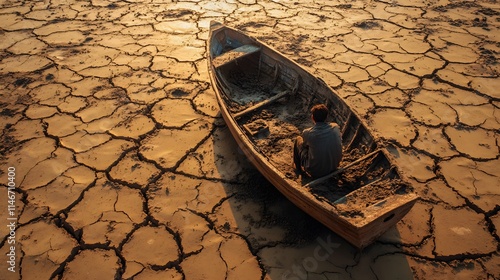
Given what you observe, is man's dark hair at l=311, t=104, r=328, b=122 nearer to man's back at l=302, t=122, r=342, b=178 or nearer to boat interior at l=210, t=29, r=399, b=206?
man's back at l=302, t=122, r=342, b=178

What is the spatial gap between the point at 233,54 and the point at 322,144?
2.23 meters

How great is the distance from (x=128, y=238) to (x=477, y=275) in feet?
9.71

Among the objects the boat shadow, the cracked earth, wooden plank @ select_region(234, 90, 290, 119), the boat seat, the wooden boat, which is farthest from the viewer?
the boat seat

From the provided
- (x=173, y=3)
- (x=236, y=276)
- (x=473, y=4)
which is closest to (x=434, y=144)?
(x=236, y=276)

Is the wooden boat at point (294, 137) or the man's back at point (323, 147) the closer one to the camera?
the wooden boat at point (294, 137)

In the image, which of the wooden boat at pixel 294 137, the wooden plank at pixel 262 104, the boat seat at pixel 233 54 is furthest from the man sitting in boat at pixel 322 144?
the boat seat at pixel 233 54

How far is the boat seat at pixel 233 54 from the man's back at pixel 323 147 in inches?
75.8

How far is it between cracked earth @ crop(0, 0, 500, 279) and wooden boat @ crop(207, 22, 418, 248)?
352mm

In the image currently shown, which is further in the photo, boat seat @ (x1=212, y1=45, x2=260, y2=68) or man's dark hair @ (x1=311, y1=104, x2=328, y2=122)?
boat seat @ (x1=212, y1=45, x2=260, y2=68)

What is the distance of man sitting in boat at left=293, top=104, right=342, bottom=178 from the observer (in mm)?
2721

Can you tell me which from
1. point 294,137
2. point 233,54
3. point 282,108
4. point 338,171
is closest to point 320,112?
point 338,171

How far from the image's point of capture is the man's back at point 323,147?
2721mm

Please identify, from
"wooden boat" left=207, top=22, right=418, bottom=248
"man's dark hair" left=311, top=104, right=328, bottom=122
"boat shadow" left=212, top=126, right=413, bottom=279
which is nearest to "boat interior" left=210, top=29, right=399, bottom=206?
"wooden boat" left=207, top=22, right=418, bottom=248

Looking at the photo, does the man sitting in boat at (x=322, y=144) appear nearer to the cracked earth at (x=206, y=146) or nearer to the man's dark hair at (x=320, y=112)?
the man's dark hair at (x=320, y=112)
